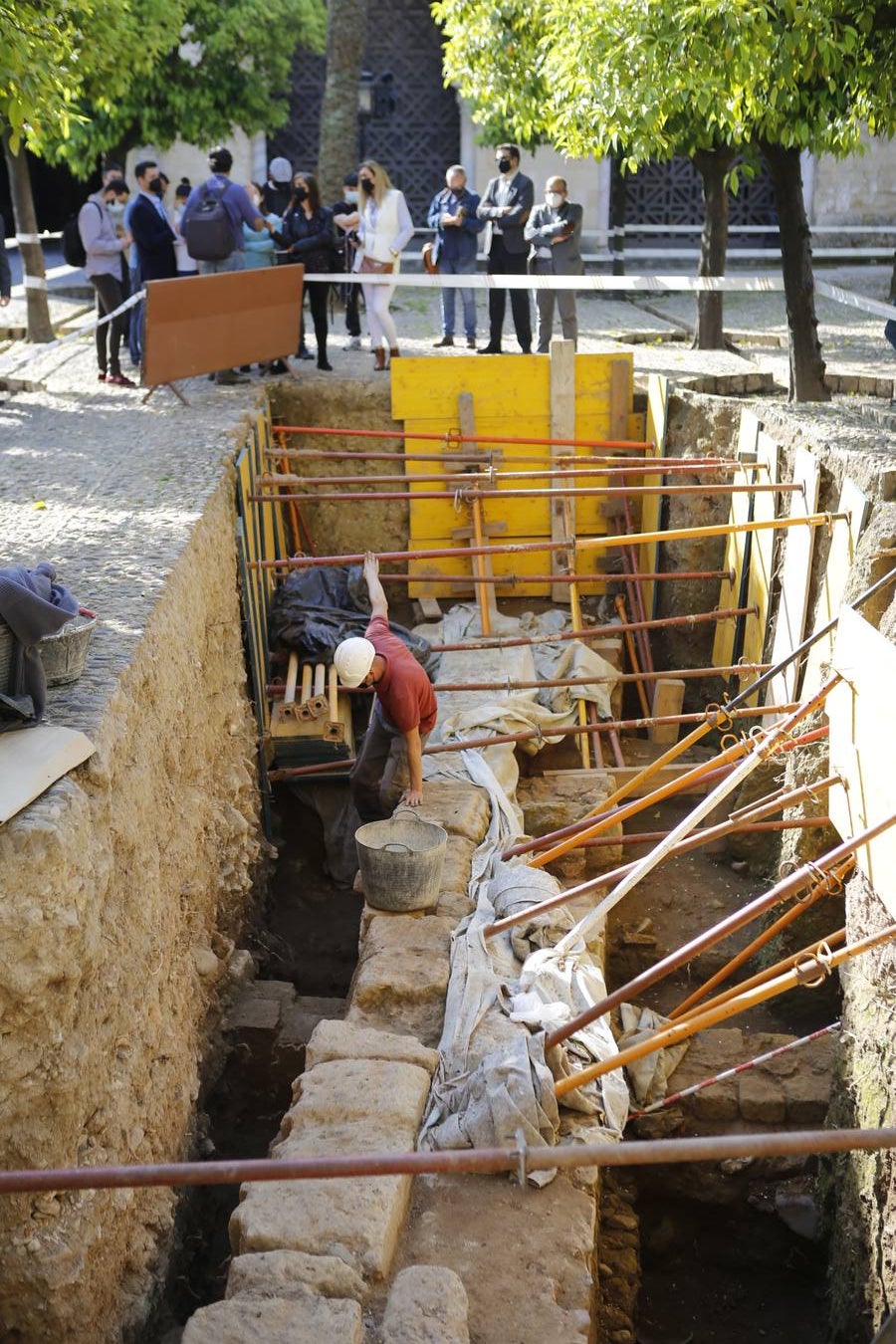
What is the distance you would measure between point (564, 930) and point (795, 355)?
18.8 feet

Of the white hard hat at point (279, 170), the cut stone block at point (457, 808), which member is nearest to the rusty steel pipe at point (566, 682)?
the cut stone block at point (457, 808)

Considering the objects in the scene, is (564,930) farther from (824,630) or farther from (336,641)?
(336,641)

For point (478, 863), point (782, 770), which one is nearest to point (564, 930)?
point (478, 863)

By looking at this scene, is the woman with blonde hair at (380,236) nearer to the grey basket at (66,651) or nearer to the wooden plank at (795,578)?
the wooden plank at (795,578)

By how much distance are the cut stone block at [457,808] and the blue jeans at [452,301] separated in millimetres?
6676

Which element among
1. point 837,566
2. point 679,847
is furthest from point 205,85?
point 679,847

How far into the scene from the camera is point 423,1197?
4832mm

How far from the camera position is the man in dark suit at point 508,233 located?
40.6ft

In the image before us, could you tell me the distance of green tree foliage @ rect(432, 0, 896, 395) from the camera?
311 inches

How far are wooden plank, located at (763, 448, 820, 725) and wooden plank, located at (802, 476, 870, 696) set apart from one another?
15 cm

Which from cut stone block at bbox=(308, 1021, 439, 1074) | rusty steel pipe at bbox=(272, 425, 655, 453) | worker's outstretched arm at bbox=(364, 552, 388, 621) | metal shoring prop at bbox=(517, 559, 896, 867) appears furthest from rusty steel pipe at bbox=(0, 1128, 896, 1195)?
rusty steel pipe at bbox=(272, 425, 655, 453)

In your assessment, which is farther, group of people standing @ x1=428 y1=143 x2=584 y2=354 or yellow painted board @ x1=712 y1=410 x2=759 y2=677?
group of people standing @ x1=428 y1=143 x2=584 y2=354

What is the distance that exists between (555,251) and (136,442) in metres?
4.64

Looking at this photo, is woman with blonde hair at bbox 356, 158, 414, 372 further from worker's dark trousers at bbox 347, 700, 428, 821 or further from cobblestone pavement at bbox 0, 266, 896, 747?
worker's dark trousers at bbox 347, 700, 428, 821
